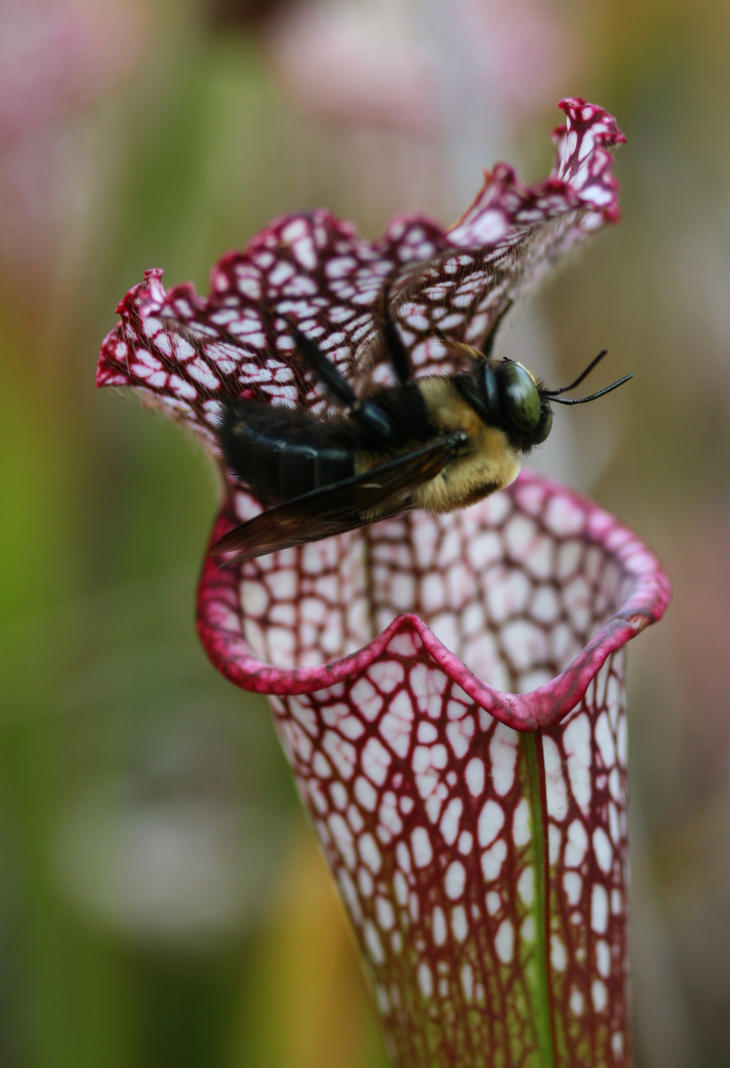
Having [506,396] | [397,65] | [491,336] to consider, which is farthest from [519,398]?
[397,65]

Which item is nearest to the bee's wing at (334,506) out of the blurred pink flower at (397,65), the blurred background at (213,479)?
the blurred background at (213,479)

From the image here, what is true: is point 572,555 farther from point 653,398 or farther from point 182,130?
point 653,398

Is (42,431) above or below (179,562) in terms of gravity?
above

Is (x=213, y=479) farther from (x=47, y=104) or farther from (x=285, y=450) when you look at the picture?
(x=47, y=104)

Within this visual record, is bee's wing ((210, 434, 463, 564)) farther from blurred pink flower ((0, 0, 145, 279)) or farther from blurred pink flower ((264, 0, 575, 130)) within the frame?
blurred pink flower ((264, 0, 575, 130))

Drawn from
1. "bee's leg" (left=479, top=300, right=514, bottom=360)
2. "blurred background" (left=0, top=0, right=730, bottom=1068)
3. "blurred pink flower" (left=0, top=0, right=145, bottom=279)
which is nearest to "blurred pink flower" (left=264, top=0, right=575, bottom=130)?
"blurred background" (left=0, top=0, right=730, bottom=1068)

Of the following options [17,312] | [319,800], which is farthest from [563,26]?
[319,800]
